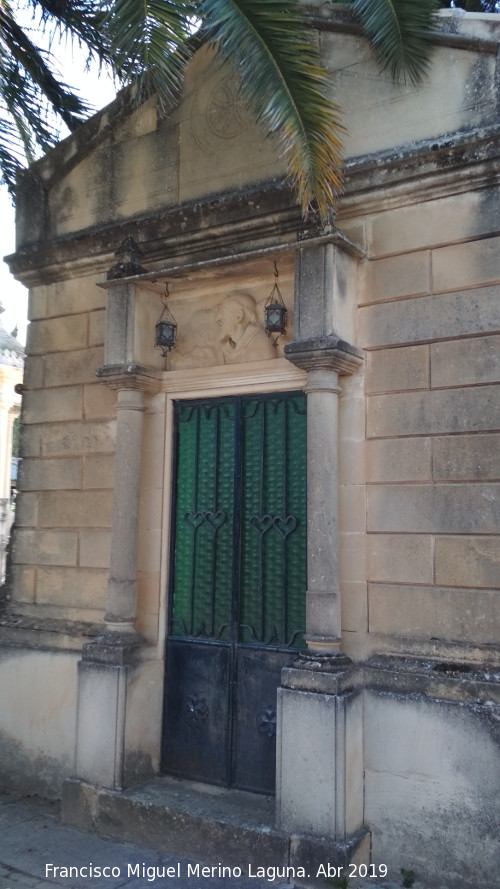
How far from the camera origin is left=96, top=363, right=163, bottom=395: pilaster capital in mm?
6207

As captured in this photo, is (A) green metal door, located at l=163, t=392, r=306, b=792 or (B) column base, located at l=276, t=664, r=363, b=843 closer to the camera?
(B) column base, located at l=276, t=664, r=363, b=843

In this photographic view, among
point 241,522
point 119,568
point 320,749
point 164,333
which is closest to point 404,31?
point 164,333

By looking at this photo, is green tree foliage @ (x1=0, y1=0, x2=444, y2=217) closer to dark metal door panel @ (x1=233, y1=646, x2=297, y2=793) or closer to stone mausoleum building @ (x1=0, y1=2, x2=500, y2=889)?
stone mausoleum building @ (x1=0, y1=2, x2=500, y2=889)

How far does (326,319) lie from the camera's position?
5.26 metres

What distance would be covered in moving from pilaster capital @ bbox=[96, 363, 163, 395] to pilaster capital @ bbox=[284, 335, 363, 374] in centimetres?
146

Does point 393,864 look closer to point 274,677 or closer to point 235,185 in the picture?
point 274,677

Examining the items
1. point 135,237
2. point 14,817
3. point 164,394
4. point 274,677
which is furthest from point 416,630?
point 135,237

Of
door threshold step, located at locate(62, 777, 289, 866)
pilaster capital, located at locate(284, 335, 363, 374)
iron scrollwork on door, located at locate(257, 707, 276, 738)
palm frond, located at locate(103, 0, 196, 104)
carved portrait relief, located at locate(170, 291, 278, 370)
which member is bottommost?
door threshold step, located at locate(62, 777, 289, 866)

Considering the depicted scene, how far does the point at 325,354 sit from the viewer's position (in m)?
5.16

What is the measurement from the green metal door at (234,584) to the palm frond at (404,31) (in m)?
2.49

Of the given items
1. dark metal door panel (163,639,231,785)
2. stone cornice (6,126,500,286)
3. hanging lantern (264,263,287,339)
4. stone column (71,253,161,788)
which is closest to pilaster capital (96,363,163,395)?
stone column (71,253,161,788)

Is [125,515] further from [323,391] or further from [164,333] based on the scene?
[323,391]

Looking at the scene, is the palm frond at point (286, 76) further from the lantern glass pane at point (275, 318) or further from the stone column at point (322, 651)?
the lantern glass pane at point (275, 318)

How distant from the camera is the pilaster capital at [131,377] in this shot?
6207 millimetres
